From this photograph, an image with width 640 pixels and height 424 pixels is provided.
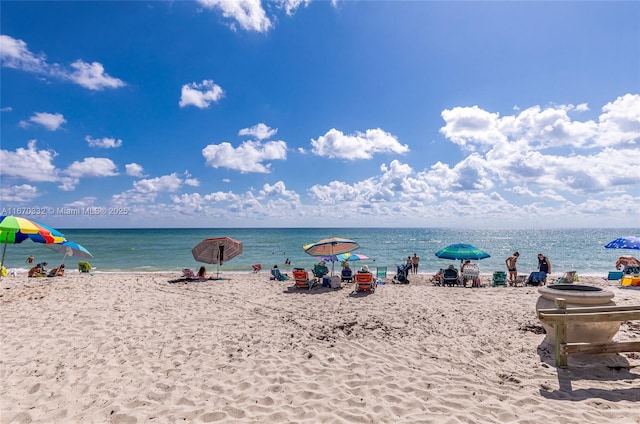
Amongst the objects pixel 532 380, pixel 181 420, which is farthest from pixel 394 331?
pixel 181 420

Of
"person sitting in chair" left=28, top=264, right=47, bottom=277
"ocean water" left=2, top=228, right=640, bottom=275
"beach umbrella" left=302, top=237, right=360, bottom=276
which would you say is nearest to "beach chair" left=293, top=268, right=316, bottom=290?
Answer: "beach umbrella" left=302, top=237, right=360, bottom=276

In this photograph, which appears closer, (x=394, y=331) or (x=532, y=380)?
(x=532, y=380)

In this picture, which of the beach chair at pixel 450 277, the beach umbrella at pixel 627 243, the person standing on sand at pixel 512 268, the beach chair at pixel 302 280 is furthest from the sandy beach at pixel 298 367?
the beach umbrella at pixel 627 243

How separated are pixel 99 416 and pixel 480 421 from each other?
4.96 meters

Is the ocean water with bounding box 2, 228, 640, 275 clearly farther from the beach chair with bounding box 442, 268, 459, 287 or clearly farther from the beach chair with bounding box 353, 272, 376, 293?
the beach chair with bounding box 353, 272, 376, 293

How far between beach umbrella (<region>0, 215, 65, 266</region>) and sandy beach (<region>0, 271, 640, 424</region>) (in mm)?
2260

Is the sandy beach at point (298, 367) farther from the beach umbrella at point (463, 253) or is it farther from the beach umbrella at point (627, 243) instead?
the beach umbrella at point (627, 243)

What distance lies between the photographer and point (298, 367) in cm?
551

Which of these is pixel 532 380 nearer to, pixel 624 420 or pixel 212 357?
pixel 624 420

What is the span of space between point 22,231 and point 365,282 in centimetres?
1156

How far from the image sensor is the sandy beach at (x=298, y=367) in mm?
4184

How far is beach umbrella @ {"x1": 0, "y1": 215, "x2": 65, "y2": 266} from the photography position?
973cm

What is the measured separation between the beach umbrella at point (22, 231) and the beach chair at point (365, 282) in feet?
36.8

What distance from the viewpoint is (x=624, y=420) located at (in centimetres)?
380
